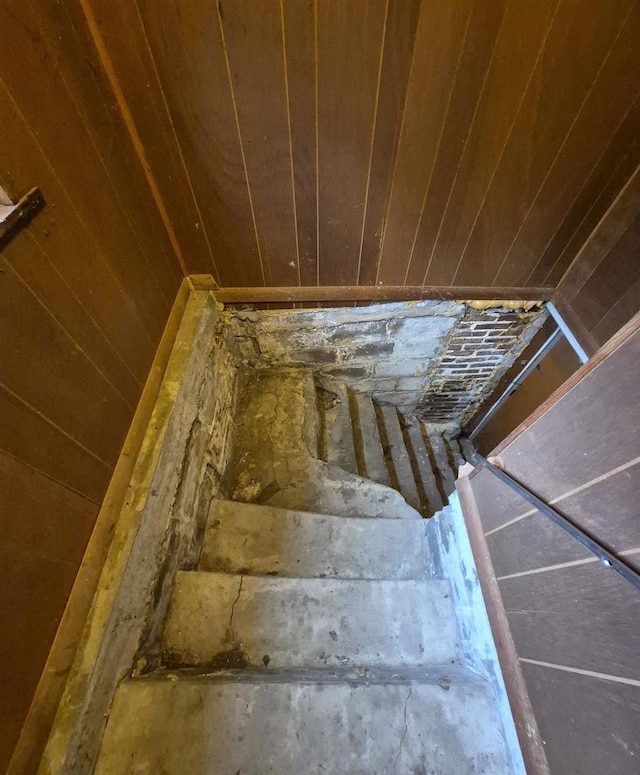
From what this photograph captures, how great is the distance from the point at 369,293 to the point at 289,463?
1.13 metres

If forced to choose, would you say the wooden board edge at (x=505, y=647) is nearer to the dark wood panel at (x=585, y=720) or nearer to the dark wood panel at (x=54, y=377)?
the dark wood panel at (x=585, y=720)

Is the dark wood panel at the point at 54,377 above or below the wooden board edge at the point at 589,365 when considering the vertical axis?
above

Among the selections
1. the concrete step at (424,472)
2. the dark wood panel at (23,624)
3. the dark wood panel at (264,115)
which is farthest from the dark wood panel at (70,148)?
the concrete step at (424,472)

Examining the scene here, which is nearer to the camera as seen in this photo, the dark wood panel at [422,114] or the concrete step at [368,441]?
the dark wood panel at [422,114]

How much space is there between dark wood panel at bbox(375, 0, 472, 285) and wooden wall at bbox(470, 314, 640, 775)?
3.47ft

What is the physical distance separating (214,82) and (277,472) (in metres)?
1.88

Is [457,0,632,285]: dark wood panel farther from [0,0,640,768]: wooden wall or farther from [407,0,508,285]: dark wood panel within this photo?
[407,0,508,285]: dark wood panel

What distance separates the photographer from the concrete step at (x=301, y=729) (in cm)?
115

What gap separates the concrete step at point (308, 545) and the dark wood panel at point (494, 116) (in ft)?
4.64

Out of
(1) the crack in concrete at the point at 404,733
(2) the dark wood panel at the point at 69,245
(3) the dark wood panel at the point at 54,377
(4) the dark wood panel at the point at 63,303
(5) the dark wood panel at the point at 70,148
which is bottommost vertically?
(1) the crack in concrete at the point at 404,733

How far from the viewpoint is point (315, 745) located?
118 cm

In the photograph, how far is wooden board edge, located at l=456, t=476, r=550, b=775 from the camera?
3.42ft

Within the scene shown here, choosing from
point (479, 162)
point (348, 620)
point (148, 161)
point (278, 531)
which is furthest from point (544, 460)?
point (148, 161)

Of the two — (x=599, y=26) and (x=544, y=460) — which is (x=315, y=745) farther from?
(x=599, y=26)
